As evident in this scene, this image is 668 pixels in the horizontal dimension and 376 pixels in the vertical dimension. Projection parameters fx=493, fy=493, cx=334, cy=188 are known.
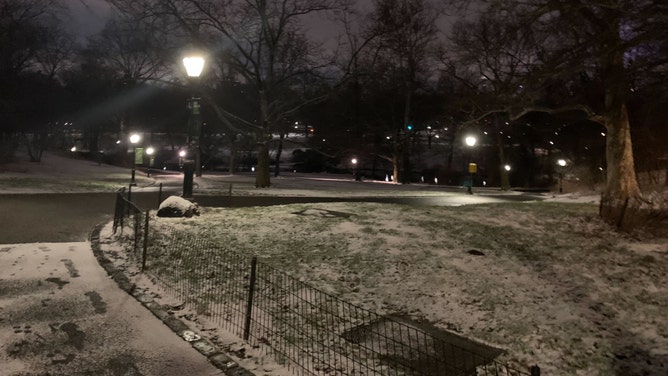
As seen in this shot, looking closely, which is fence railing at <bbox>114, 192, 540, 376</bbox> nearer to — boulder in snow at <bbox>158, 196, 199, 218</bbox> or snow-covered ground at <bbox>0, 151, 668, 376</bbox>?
snow-covered ground at <bbox>0, 151, 668, 376</bbox>

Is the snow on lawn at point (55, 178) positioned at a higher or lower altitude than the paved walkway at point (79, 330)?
higher

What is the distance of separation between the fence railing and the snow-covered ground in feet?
1.61

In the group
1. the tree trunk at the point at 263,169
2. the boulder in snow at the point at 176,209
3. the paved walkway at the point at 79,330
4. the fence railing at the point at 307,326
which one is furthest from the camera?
the tree trunk at the point at 263,169

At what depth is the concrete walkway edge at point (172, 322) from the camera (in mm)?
4871

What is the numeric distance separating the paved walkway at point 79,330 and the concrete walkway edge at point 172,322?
0.06m

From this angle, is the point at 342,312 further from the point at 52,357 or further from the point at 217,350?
the point at 52,357

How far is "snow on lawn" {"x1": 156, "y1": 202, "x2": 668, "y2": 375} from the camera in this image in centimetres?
619

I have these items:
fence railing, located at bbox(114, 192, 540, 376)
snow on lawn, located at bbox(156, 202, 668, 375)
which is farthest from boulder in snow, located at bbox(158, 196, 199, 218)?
fence railing, located at bbox(114, 192, 540, 376)

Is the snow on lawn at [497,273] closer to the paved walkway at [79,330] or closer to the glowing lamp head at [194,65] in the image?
the paved walkway at [79,330]

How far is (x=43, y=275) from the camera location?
762cm

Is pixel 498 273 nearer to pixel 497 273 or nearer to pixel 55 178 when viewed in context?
pixel 497 273

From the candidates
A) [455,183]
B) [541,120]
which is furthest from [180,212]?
[455,183]

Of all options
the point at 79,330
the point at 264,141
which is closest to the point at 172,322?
the point at 79,330

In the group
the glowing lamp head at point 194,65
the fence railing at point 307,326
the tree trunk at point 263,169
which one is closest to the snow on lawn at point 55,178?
the tree trunk at point 263,169
